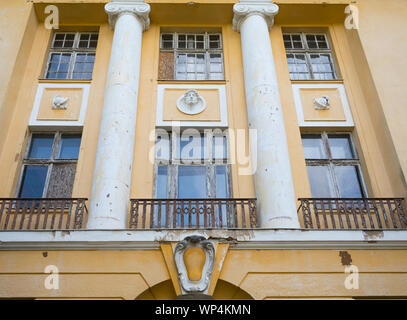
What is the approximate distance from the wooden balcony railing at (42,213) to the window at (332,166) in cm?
462

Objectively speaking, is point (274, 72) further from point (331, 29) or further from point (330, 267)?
point (330, 267)

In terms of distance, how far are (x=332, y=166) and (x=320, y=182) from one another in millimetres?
504

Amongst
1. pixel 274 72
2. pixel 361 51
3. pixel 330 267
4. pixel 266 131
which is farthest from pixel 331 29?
pixel 330 267

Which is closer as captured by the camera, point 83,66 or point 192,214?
point 192,214

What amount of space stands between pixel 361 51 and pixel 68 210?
7.44m

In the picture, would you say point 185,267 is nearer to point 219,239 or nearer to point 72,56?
point 219,239

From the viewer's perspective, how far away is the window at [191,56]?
9797mm

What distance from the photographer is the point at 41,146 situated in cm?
866

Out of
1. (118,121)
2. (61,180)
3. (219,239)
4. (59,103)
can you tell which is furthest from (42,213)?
(219,239)

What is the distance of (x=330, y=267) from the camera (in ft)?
21.4

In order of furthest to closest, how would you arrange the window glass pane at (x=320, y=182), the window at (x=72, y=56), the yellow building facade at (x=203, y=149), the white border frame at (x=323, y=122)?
the window at (x=72, y=56)
the white border frame at (x=323, y=122)
the window glass pane at (x=320, y=182)
the yellow building facade at (x=203, y=149)

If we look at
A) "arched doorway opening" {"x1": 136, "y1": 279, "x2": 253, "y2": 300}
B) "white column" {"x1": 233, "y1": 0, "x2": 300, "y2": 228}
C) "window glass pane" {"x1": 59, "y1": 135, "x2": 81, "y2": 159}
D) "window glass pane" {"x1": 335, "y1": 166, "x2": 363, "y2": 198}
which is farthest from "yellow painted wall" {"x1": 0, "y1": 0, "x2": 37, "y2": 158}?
"window glass pane" {"x1": 335, "y1": 166, "x2": 363, "y2": 198}

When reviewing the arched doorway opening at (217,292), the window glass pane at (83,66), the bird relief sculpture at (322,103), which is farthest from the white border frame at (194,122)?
the arched doorway opening at (217,292)

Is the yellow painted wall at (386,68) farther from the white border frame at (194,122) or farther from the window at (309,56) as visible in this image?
the white border frame at (194,122)
